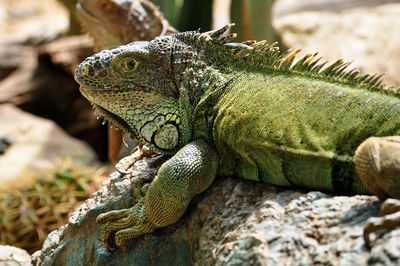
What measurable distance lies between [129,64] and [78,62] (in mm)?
7904

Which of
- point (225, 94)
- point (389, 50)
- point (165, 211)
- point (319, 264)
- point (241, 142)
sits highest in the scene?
point (225, 94)

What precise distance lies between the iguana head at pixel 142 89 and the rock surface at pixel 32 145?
18.4ft

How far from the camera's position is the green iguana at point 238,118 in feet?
9.09

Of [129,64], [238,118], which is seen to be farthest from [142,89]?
[238,118]

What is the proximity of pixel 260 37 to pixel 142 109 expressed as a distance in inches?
227

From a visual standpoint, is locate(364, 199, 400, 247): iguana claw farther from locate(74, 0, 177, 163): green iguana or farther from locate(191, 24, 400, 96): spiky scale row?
locate(74, 0, 177, 163): green iguana

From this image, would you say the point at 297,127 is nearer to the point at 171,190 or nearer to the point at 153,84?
the point at 171,190

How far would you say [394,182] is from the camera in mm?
2430

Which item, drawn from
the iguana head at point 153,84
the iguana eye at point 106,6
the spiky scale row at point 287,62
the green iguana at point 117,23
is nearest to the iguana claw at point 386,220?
the spiky scale row at point 287,62

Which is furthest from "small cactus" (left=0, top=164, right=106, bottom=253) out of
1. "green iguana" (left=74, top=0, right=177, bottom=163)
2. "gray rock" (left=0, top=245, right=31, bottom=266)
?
"gray rock" (left=0, top=245, right=31, bottom=266)

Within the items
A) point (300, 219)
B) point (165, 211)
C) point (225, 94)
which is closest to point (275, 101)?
point (225, 94)

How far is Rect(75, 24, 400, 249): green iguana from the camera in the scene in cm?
277

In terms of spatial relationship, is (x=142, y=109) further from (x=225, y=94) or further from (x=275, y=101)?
(x=275, y=101)

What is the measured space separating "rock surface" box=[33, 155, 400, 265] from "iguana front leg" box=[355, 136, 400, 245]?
3.6 inches
